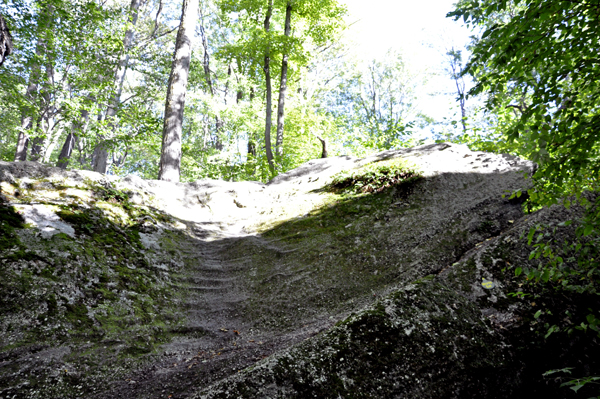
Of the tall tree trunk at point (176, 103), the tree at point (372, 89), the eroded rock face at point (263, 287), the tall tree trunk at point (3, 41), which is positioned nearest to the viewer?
the eroded rock face at point (263, 287)

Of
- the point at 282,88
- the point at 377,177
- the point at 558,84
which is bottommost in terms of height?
the point at 377,177

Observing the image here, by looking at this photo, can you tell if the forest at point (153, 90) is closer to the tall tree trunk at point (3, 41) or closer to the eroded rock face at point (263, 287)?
the eroded rock face at point (263, 287)

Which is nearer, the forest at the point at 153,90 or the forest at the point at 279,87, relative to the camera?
the forest at the point at 279,87

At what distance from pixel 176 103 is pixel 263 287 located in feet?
19.3

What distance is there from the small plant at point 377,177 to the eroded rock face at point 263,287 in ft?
0.78

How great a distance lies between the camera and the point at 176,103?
28.0 ft

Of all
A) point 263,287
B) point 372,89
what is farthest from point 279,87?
point 372,89

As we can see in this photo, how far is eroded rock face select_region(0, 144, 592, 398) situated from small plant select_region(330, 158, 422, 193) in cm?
24

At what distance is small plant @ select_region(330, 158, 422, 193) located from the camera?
632cm

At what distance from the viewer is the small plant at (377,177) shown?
6316mm

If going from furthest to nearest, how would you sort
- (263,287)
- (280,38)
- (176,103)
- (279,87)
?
(279,87), (280,38), (176,103), (263,287)

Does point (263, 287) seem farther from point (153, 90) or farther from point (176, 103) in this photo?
point (153, 90)

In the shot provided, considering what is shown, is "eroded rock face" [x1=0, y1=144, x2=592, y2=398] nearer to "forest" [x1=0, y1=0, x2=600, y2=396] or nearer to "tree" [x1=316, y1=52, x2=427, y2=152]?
"forest" [x1=0, y1=0, x2=600, y2=396]

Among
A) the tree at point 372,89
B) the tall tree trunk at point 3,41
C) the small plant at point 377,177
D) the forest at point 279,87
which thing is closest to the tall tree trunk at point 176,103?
the forest at point 279,87
